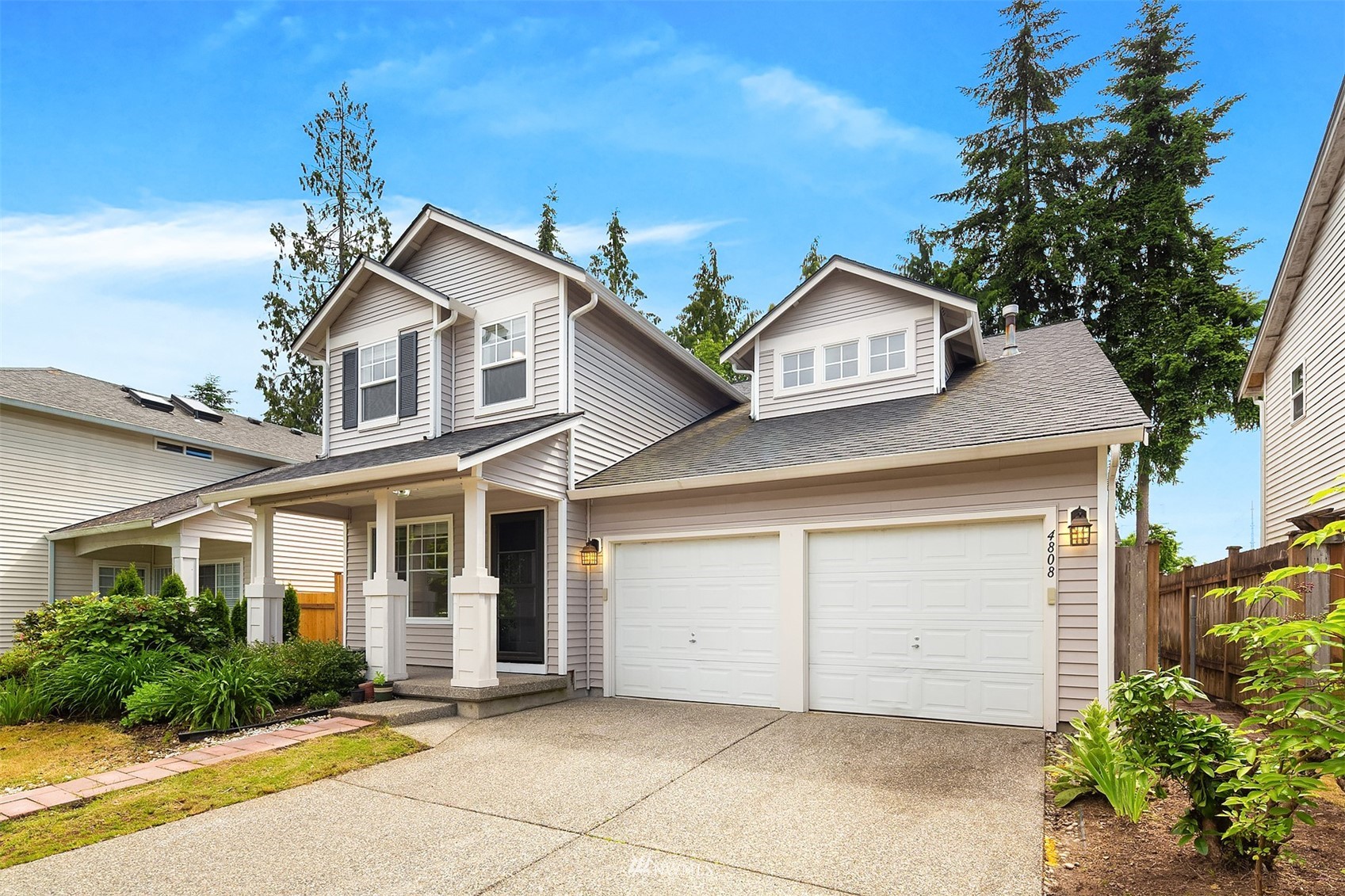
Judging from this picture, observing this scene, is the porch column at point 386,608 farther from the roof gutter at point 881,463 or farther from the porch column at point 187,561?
the porch column at point 187,561

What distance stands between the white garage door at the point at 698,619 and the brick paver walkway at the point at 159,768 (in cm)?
334

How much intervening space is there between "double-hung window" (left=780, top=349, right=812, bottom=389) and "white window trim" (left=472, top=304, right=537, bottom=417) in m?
3.66

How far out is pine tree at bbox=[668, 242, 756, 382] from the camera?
28.0 meters

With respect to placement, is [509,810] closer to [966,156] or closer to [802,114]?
[802,114]

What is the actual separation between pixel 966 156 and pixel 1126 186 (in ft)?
14.1

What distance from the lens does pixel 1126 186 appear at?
19734 millimetres

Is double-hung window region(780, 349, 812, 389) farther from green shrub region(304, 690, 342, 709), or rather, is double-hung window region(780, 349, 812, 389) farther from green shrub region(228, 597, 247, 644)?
green shrub region(228, 597, 247, 644)

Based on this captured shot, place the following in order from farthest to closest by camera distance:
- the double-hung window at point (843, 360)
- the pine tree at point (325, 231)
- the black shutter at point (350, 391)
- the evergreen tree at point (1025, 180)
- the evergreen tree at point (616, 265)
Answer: the evergreen tree at point (616, 265) → the pine tree at point (325, 231) → the evergreen tree at point (1025, 180) → the black shutter at point (350, 391) → the double-hung window at point (843, 360)

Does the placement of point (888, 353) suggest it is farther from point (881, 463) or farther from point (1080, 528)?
point (1080, 528)

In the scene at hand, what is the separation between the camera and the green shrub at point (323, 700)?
8.37 metres

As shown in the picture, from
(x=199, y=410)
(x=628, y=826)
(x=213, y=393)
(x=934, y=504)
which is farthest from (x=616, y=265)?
(x=628, y=826)

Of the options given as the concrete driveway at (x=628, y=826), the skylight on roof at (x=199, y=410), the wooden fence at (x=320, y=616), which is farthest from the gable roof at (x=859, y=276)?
the skylight on roof at (x=199, y=410)

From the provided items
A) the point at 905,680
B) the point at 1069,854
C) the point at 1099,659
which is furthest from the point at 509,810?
the point at 1099,659

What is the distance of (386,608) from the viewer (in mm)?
9062
